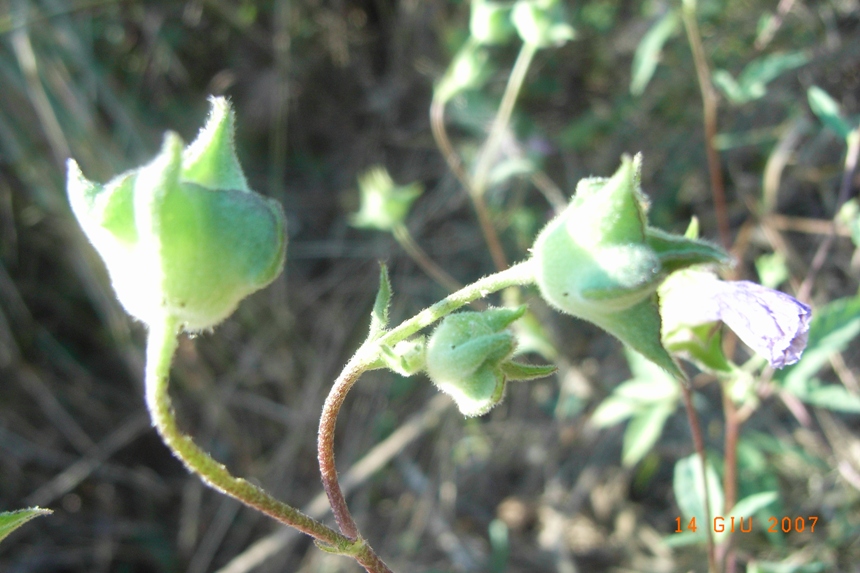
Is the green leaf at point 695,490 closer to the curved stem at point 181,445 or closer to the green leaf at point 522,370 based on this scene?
the green leaf at point 522,370

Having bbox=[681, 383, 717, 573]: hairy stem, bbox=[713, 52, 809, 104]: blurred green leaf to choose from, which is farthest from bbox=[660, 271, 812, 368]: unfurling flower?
bbox=[713, 52, 809, 104]: blurred green leaf

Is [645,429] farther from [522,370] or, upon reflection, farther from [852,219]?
[522,370]

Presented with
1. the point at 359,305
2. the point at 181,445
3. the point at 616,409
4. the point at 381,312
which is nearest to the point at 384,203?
the point at 616,409

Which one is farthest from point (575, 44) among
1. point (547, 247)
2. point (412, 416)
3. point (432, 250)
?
point (547, 247)

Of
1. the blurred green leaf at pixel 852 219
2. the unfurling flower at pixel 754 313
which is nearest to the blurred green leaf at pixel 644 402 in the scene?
the blurred green leaf at pixel 852 219

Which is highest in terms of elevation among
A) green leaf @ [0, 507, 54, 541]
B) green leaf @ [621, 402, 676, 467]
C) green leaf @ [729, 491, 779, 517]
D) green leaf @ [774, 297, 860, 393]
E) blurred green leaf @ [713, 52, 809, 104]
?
green leaf @ [0, 507, 54, 541]

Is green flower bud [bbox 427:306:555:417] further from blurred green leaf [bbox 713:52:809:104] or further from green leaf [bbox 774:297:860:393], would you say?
blurred green leaf [bbox 713:52:809:104]
